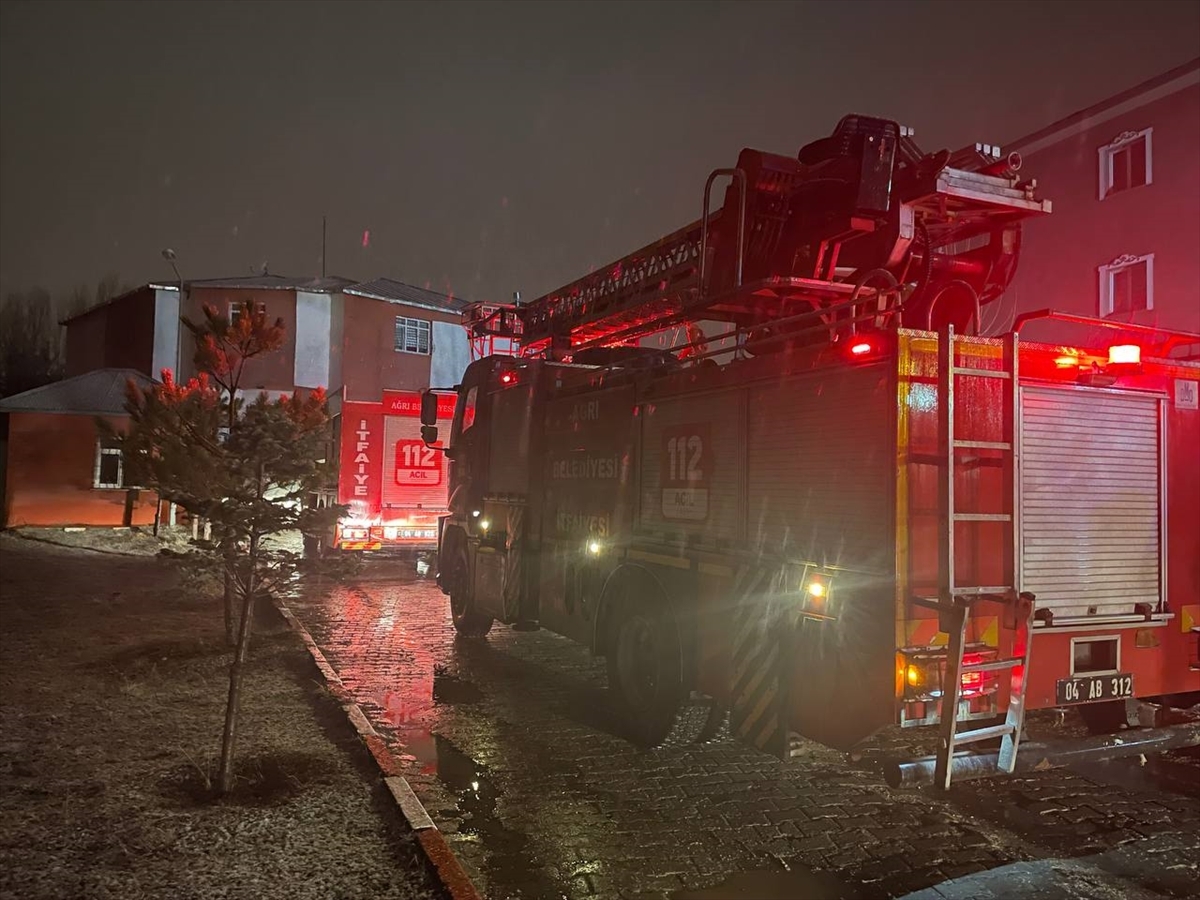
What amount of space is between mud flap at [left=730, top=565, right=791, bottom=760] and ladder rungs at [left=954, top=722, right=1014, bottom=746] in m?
1.00

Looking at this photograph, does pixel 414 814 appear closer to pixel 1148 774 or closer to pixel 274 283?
pixel 1148 774

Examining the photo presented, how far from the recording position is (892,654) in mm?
4293

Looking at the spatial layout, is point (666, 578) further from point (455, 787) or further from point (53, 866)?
point (53, 866)

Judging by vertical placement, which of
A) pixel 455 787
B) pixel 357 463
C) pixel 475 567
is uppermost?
pixel 357 463

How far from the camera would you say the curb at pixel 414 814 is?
12.4 feet

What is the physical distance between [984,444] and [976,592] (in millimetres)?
732

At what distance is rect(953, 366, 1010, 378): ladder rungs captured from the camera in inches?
172

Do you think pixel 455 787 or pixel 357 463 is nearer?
pixel 455 787

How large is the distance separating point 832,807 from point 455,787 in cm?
224

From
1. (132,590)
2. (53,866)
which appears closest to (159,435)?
(132,590)

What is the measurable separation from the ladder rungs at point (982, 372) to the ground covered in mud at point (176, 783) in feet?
11.2

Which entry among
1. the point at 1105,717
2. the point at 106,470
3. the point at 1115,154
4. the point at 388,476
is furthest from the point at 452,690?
the point at 1115,154

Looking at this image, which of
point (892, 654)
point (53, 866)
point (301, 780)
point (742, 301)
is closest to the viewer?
point (53, 866)

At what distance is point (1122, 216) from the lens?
22219mm
